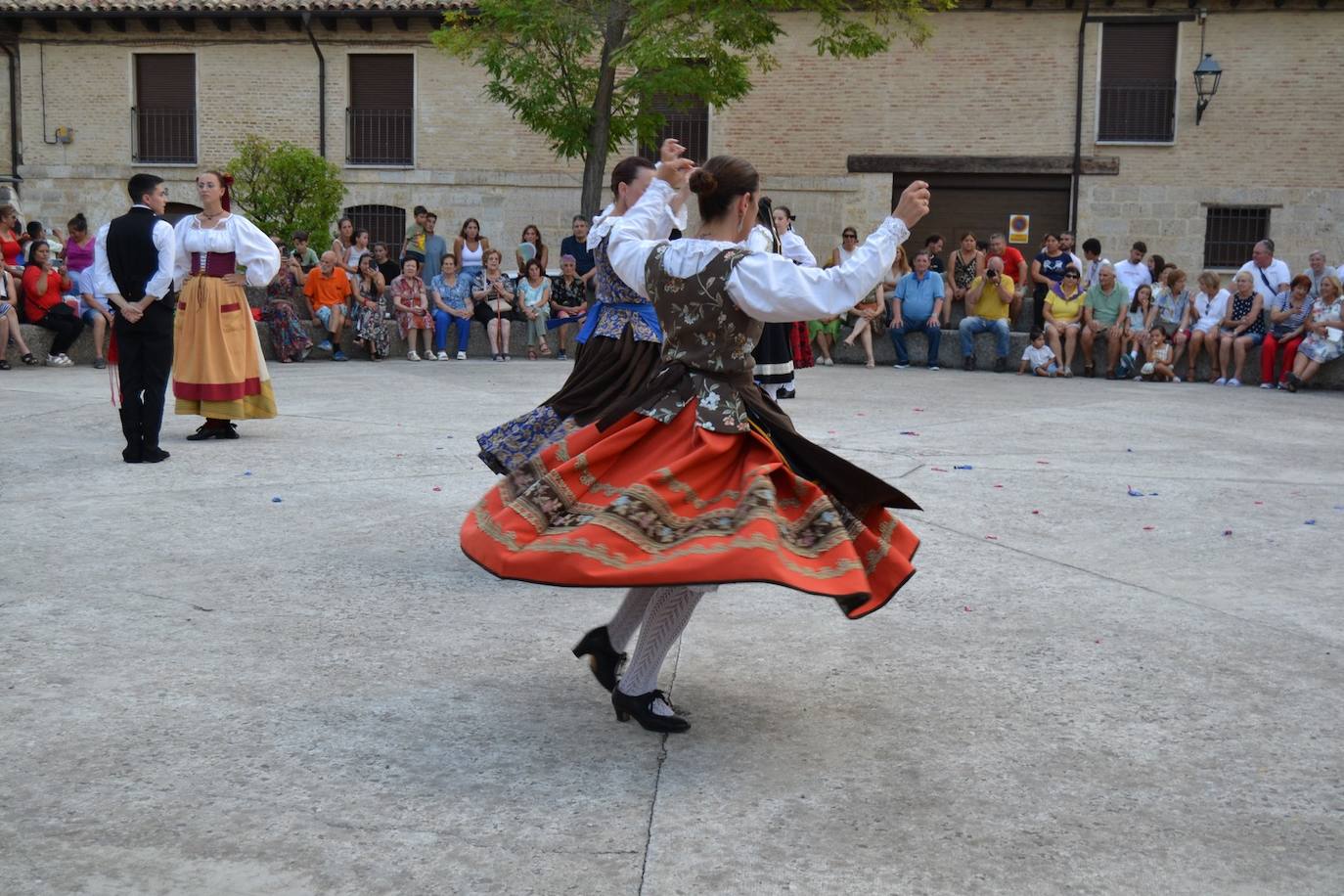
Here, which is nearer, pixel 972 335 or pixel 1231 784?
pixel 1231 784

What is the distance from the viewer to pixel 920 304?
54.3 ft

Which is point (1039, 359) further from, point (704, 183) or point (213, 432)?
point (704, 183)

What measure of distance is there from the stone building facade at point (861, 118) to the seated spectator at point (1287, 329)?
9.58 m

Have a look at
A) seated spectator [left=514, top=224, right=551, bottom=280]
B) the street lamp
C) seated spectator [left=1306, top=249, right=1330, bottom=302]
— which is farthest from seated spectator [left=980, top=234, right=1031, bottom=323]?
the street lamp

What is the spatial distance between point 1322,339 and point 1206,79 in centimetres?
1062

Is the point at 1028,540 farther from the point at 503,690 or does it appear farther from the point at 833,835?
the point at 833,835

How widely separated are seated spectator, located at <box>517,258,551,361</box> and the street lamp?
42.7 ft

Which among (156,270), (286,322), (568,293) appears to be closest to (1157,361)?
(568,293)

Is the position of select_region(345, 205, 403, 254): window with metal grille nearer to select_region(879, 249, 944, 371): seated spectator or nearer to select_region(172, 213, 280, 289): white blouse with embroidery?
select_region(879, 249, 944, 371): seated spectator

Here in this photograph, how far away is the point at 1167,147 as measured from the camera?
24344 mm

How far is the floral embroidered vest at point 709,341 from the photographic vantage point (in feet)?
12.1

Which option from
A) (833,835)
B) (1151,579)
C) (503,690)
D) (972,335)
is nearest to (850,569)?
(833,835)

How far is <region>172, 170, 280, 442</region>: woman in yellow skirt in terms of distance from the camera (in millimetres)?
8844

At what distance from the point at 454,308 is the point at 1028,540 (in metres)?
11.1
